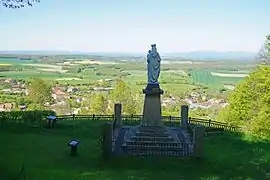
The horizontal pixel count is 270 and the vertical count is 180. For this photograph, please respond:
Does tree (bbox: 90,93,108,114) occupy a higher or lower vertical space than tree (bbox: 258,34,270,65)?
lower

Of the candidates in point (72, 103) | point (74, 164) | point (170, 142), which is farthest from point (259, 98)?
point (72, 103)

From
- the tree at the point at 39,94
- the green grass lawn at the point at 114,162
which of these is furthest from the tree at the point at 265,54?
the tree at the point at 39,94

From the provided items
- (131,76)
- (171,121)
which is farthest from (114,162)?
(131,76)

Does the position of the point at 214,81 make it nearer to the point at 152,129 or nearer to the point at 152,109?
the point at 152,109

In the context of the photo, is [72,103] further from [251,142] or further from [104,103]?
[251,142]

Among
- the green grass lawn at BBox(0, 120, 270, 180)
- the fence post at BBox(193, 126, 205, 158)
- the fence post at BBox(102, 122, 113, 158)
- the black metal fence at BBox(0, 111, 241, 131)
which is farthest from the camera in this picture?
the black metal fence at BBox(0, 111, 241, 131)

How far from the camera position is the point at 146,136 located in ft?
55.0

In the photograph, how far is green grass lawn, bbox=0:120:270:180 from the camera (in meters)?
12.5

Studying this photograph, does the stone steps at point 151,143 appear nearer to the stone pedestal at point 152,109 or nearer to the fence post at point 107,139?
the stone pedestal at point 152,109

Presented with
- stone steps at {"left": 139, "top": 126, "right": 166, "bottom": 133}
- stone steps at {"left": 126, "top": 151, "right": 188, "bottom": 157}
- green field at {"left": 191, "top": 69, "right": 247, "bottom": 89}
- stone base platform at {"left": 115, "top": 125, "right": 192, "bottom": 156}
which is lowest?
green field at {"left": 191, "top": 69, "right": 247, "bottom": 89}

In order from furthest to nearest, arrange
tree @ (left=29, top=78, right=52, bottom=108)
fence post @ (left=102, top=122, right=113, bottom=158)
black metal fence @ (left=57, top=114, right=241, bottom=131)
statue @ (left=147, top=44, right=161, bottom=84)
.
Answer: tree @ (left=29, top=78, right=52, bottom=108) → black metal fence @ (left=57, top=114, right=241, bottom=131) → statue @ (left=147, top=44, right=161, bottom=84) → fence post @ (left=102, top=122, right=113, bottom=158)

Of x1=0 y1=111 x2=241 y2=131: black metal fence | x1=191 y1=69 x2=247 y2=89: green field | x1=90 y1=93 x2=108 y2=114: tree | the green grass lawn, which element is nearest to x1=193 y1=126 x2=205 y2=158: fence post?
the green grass lawn

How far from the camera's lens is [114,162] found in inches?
571

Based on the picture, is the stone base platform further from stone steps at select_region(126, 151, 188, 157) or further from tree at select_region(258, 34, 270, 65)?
tree at select_region(258, 34, 270, 65)
